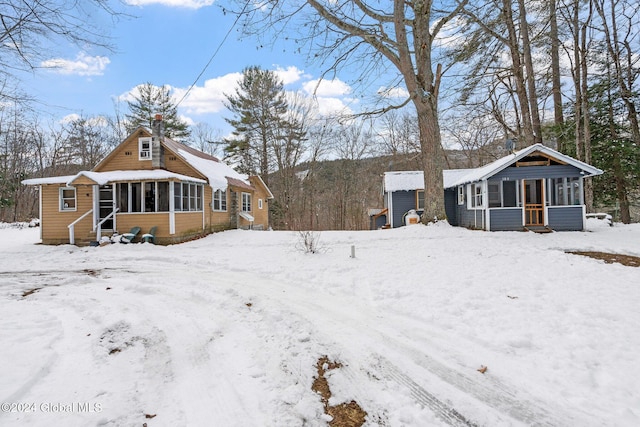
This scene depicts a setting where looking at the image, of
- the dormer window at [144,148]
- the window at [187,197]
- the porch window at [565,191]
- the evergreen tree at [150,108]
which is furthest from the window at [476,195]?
the evergreen tree at [150,108]

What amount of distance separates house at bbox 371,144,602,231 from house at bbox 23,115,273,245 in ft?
36.1

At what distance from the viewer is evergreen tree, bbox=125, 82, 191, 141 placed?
86.7 ft

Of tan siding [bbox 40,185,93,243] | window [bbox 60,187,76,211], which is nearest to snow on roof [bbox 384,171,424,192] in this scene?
tan siding [bbox 40,185,93,243]

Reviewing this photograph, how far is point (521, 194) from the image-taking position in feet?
44.3

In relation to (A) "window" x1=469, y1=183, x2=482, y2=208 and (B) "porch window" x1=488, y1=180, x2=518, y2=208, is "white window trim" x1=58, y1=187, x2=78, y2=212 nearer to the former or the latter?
(A) "window" x1=469, y1=183, x2=482, y2=208

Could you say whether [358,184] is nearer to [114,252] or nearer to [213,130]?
[213,130]

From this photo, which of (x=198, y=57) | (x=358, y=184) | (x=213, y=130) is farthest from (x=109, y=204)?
(x=358, y=184)

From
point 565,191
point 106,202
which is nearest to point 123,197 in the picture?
point 106,202

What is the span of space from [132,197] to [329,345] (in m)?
12.3

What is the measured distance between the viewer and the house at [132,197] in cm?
1178

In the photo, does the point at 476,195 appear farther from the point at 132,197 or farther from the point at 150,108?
the point at 150,108

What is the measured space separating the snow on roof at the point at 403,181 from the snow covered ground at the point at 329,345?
36.7 ft

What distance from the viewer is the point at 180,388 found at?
2.38m

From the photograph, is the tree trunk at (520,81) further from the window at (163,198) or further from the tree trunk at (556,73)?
the window at (163,198)
